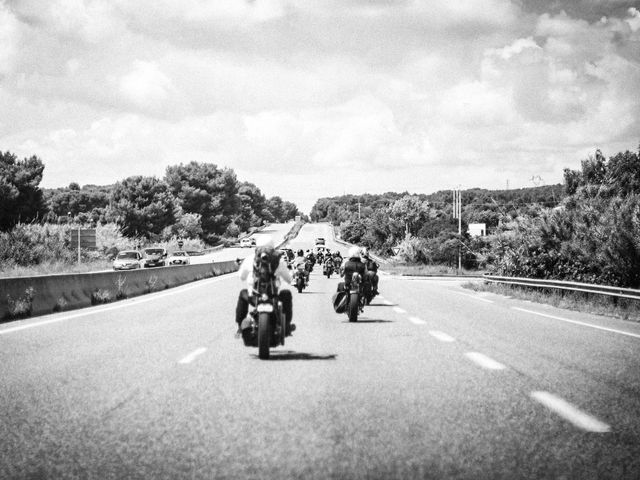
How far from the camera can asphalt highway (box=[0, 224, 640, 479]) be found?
4.63 m

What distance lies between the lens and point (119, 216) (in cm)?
9450

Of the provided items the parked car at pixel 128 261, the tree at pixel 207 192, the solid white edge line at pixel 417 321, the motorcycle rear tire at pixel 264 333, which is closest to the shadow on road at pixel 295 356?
the motorcycle rear tire at pixel 264 333

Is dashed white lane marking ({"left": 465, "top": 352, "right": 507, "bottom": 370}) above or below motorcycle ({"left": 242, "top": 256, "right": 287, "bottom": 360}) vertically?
below

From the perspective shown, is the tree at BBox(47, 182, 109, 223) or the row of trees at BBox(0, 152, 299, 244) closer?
the row of trees at BBox(0, 152, 299, 244)

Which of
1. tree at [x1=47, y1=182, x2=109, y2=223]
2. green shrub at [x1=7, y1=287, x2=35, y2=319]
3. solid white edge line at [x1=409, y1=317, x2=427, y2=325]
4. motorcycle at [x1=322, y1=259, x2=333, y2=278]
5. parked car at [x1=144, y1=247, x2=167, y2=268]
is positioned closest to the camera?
solid white edge line at [x1=409, y1=317, x2=427, y2=325]

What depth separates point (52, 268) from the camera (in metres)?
43.2

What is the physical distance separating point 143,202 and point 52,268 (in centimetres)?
5519

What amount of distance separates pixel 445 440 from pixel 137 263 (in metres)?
45.4

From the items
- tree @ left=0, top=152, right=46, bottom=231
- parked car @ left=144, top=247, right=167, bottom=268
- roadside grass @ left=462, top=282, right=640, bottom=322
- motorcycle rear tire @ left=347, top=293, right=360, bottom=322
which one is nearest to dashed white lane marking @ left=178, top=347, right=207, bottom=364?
motorcycle rear tire @ left=347, top=293, right=360, bottom=322

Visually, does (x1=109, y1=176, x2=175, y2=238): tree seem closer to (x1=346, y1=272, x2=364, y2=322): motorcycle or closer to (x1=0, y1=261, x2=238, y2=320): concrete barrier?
(x1=0, y1=261, x2=238, y2=320): concrete barrier

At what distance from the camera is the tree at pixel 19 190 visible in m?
67.8

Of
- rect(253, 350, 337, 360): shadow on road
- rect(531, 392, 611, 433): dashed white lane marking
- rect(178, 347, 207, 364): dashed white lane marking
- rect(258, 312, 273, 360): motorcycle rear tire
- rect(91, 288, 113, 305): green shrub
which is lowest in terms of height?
rect(91, 288, 113, 305): green shrub

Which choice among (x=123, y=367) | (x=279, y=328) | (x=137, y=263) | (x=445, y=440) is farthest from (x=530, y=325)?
(x=137, y=263)

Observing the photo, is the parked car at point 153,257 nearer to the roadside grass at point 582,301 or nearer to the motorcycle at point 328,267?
the motorcycle at point 328,267
